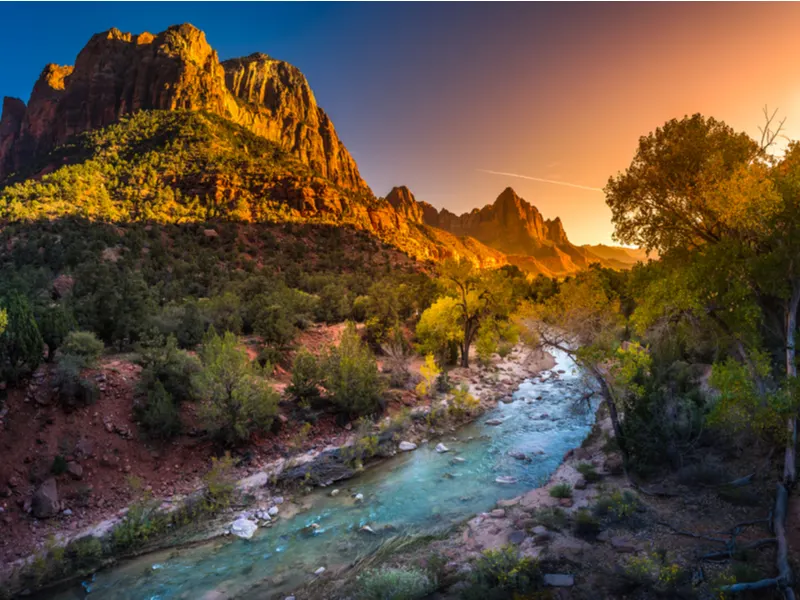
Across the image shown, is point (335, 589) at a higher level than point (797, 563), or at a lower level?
lower

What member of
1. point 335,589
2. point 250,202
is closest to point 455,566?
point 335,589

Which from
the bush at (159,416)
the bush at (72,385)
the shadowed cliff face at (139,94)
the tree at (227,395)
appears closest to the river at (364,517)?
the tree at (227,395)

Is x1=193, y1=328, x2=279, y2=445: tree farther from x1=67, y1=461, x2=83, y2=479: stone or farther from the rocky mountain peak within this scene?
the rocky mountain peak

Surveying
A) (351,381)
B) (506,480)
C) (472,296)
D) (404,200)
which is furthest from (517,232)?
(506,480)

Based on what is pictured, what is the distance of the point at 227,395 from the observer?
12375mm

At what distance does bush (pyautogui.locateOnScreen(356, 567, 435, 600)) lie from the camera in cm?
645

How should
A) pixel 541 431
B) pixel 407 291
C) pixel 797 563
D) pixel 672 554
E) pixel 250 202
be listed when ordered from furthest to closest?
pixel 250 202 < pixel 407 291 < pixel 541 431 < pixel 672 554 < pixel 797 563

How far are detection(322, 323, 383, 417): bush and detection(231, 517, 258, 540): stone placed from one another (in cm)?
578

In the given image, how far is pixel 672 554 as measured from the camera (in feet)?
21.9

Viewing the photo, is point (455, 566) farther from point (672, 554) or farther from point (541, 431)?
point (541, 431)

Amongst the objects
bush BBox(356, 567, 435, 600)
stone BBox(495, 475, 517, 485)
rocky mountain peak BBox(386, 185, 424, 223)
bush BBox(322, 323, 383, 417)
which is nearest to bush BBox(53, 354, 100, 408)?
bush BBox(322, 323, 383, 417)

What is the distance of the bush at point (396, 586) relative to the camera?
645 cm

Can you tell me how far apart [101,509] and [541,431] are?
45.8ft

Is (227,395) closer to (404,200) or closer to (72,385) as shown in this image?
(72,385)
